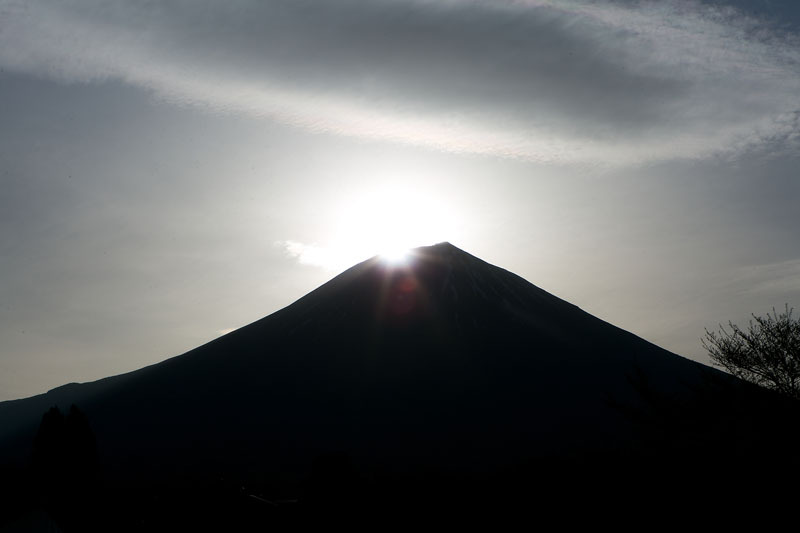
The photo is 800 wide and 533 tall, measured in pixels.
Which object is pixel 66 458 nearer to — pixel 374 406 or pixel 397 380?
pixel 374 406

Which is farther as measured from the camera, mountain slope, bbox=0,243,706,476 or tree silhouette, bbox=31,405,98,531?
mountain slope, bbox=0,243,706,476

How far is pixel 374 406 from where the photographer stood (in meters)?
140

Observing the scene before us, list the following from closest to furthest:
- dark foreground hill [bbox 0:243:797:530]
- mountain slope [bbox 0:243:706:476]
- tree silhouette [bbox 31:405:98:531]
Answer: dark foreground hill [bbox 0:243:797:530]
tree silhouette [bbox 31:405:98:531]
mountain slope [bbox 0:243:706:476]

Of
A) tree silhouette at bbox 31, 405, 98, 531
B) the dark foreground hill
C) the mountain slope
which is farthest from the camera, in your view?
the mountain slope

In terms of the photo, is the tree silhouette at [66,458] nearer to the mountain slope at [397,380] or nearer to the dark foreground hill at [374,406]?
the dark foreground hill at [374,406]

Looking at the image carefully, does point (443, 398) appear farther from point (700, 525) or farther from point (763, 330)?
point (700, 525)

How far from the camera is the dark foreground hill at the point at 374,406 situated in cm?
7375

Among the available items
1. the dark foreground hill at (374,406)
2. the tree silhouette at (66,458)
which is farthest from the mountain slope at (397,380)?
the tree silhouette at (66,458)

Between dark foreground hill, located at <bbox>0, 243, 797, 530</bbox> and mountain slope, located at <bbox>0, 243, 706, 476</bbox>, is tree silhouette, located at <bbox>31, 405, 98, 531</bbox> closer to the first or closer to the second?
dark foreground hill, located at <bbox>0, 243, 797, 530</bbox>

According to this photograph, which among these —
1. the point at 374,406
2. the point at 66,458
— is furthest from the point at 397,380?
the point at 66,458

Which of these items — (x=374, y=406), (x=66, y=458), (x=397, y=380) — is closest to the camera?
(x=66, y=458)

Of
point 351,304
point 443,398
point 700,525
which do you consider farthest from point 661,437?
point 351,304

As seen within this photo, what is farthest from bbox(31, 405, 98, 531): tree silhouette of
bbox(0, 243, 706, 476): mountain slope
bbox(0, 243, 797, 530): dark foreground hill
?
bbox(0, 243, 706, 476): mountain slope

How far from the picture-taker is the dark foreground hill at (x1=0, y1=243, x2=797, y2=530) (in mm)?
73750
